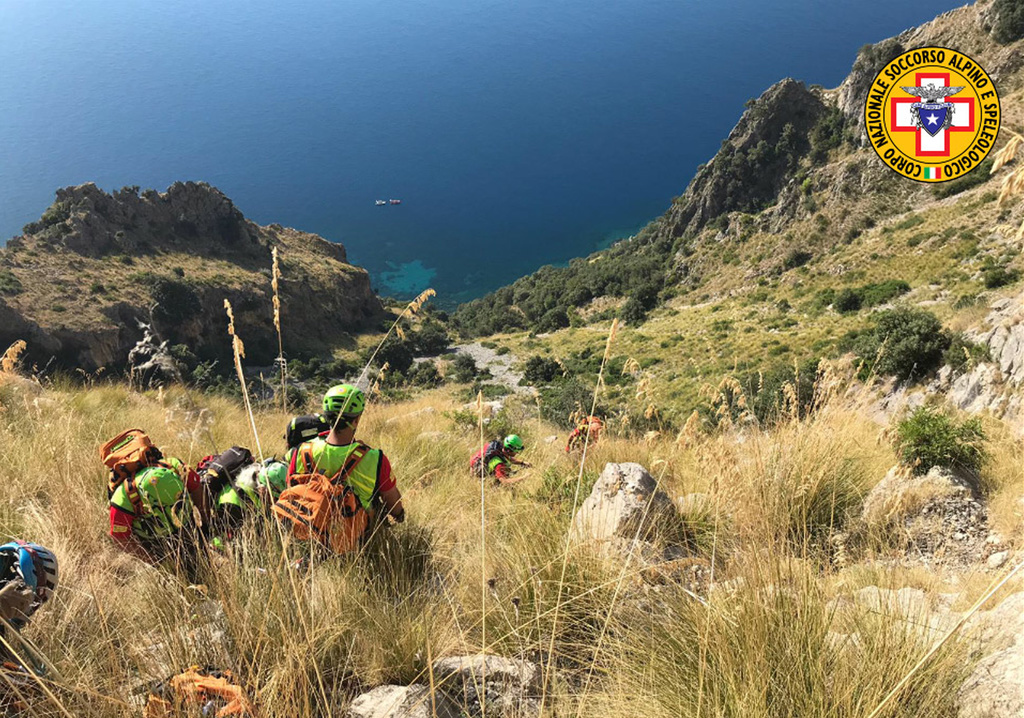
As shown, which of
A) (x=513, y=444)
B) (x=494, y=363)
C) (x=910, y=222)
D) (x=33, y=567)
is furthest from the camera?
(x=494, y=363)

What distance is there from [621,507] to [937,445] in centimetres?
355

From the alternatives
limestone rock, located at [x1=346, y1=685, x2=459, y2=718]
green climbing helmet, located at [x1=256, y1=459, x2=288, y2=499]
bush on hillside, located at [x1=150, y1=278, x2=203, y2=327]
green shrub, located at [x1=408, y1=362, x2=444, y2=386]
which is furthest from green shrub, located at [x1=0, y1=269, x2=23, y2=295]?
limestone rock, located at [x1=346, y1=685, x2=459, y2=718]

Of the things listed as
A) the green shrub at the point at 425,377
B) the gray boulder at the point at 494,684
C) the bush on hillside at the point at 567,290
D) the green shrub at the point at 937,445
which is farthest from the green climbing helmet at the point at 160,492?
the bush on hillside at the point at 567,290

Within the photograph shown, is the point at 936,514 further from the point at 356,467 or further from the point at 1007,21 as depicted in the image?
the point at 1007,21

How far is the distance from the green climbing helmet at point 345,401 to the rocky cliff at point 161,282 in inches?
1928

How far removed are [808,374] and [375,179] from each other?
6214 inches

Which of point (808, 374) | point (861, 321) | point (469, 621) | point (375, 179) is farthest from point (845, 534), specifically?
point (375, 179)

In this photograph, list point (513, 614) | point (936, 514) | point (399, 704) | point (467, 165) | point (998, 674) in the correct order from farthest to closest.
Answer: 1. point (467, 165)
2. point (936, 514)
3. point (513, 614)
4. point (399, 704)
5. point (998, 674)

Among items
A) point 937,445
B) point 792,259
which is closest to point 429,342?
point 792,259

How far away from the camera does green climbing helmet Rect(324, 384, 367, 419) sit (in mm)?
3160

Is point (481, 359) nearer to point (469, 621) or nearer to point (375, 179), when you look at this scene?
point (469, 621)

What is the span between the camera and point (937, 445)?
480 cm

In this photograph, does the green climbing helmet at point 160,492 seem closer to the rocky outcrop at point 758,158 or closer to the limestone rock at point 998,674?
the limestone rock at point 998,674

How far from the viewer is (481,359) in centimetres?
6250
